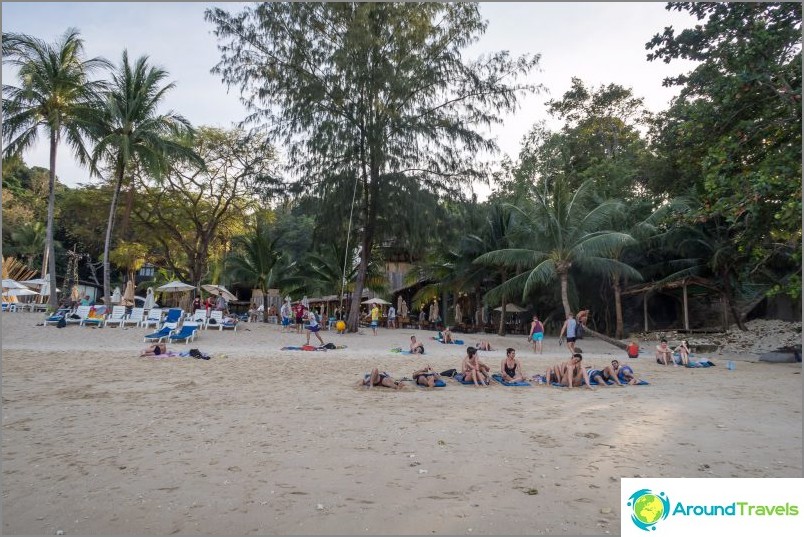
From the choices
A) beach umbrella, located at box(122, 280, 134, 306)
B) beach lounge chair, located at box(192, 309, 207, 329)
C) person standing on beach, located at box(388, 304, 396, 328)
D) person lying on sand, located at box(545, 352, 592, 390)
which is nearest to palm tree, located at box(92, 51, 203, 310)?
beach umbrella, located at box(122, 280, 134, 306)

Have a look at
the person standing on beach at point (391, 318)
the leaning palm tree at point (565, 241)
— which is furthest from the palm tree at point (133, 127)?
the leaning palm tree at point (565, 241)

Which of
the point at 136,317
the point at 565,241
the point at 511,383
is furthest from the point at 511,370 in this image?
the point at 136,317

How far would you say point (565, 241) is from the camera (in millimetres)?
20516

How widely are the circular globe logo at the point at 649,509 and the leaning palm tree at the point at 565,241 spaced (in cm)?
1693

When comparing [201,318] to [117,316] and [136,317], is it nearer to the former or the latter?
[136,317]

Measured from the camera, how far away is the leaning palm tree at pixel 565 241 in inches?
782

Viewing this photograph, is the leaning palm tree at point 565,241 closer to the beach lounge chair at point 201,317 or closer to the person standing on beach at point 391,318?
the person standing on beach at point 391,318

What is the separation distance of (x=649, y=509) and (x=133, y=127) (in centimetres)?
2416

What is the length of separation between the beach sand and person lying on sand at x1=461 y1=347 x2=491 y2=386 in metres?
0.30

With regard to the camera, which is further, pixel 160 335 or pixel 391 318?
pixel 391 318

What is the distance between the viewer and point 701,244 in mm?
20391

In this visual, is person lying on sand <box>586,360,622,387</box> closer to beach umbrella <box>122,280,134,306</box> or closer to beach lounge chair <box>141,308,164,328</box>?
beach lounge chair <box>141,308,164,328</box>

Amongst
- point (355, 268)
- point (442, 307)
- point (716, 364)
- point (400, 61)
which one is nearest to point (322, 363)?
point (716, 364)

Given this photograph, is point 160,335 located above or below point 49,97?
below
